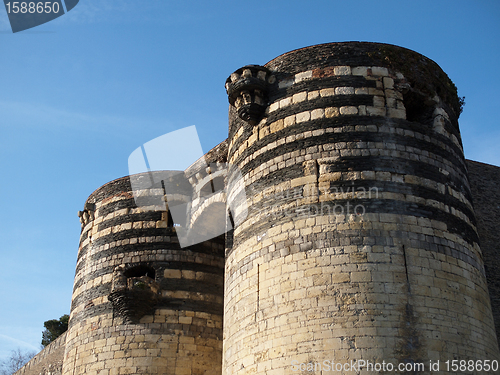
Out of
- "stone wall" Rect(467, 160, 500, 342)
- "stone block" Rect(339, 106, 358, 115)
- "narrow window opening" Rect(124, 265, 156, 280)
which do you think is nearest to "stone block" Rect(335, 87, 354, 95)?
"stone block" Rect(339, 106, 358, 115)

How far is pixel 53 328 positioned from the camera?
36000mm

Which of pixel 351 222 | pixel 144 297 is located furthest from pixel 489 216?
pixel 144 297

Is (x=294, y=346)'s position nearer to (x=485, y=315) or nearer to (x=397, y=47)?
(x=485, y=315)

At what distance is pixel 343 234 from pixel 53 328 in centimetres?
3104

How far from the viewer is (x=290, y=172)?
10461 mm

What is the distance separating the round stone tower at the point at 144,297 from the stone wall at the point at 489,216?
258 inches

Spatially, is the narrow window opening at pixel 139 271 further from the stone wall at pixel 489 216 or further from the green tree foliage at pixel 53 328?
the green tree foliage at pixel 53 328

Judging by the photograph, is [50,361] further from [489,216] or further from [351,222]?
[489,216]

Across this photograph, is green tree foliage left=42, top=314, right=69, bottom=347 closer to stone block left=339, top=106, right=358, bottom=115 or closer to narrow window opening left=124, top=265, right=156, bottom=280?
narrow window opening left=124, top=265, right=156, bottom=280

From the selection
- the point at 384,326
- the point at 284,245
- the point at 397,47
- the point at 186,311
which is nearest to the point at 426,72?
the point at 397,47

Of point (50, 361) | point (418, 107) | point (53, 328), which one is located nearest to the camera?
point (418, 107)

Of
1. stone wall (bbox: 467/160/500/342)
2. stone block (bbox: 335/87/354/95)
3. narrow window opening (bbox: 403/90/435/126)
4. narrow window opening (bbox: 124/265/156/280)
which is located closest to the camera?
stone block (bbox: 335/87/354/95)

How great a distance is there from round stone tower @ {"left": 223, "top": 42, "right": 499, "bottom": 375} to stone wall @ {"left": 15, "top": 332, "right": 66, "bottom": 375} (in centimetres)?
1189

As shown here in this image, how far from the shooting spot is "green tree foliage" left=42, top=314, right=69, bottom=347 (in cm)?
3578
